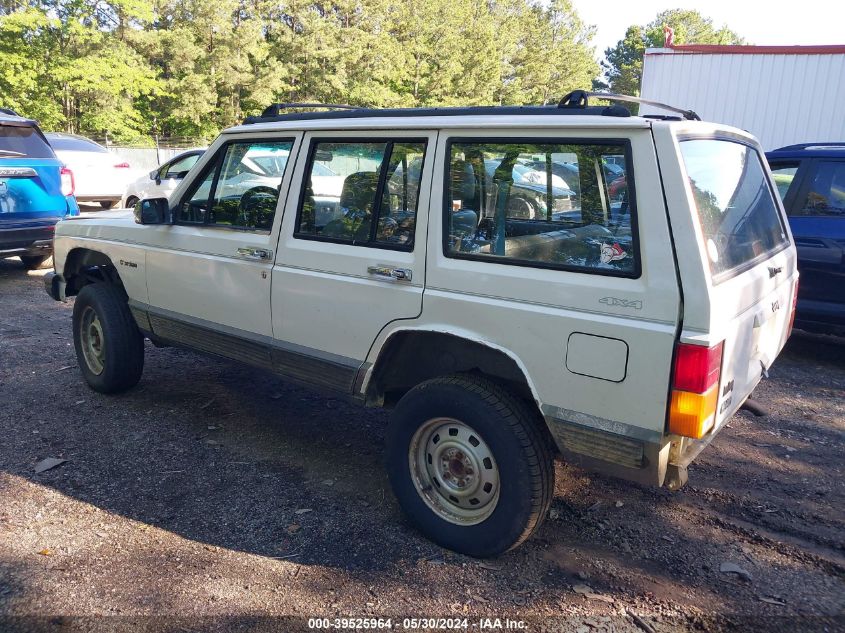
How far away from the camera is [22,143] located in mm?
8195

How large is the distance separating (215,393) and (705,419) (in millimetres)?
3699

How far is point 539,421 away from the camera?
120 inches

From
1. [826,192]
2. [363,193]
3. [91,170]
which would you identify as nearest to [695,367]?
[363,193]

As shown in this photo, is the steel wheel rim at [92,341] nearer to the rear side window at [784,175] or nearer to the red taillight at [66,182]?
the red taillight at [66,182]

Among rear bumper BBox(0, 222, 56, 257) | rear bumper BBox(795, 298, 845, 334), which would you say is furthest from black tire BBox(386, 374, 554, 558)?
rear bumper BBox(0, 222, 56, 257)

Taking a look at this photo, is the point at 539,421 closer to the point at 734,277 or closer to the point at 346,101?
the point at 734,277

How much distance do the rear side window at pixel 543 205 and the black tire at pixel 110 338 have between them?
109 inches

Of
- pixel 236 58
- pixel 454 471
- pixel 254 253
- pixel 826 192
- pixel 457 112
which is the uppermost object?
pixel 236 58

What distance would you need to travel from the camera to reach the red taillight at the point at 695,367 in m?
2.43

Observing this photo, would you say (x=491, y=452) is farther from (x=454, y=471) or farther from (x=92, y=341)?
(x=92, y=341)

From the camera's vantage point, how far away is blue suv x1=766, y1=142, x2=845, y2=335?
577 cm

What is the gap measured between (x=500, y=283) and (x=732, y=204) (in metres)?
1.14

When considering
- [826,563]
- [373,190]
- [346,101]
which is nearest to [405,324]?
[373,190]

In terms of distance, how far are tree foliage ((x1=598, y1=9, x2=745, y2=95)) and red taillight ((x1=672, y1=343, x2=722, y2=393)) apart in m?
92.4
